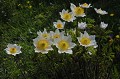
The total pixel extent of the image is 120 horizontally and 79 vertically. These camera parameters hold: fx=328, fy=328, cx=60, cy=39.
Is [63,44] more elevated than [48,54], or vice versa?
[48,54]

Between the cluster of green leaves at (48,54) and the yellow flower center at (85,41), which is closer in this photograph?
the yellow flower center at (85,41)

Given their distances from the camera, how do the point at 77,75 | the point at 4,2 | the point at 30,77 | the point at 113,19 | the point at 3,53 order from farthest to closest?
the point at 4,2, the point at 113,19, the point at 3,53, the point at 30,77, the point at 77,75

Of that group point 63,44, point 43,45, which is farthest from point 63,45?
point 43,45

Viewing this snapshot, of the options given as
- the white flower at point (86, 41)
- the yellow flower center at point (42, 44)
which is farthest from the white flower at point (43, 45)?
the white flower at point (86, 41)

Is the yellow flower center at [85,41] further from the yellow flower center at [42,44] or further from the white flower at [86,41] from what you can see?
the yellow flower center at [42,44]

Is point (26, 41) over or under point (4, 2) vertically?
under

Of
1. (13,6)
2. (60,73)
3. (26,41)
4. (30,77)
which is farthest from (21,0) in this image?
(60,73)

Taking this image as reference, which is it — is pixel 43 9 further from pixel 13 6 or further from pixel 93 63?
pixel 93 63

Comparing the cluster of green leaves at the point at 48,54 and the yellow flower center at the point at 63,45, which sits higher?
the cluster of green leaves at the point at 48,54

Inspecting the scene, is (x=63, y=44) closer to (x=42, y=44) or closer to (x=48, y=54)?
(x=42, y=44)
